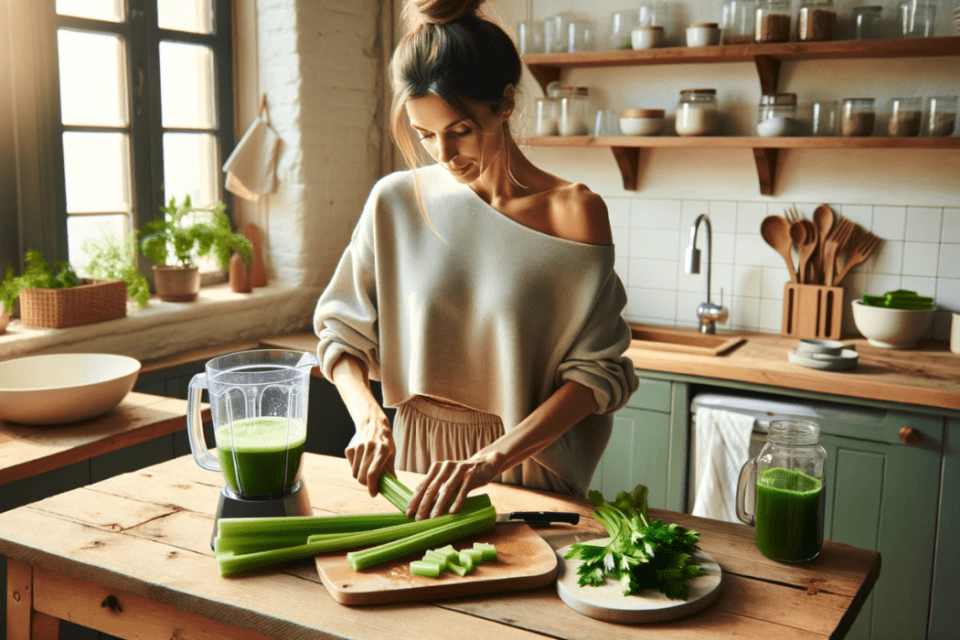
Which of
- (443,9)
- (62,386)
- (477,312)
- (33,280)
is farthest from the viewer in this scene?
(33,280)

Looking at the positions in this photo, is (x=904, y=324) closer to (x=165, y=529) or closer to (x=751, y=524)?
(x=751, y=524)

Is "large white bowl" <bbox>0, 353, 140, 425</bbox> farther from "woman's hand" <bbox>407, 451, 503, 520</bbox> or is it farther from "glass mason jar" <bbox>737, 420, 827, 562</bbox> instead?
"glass mason jar" <bbox>737, 420, 827, 562</bbox>

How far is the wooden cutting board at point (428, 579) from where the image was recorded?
1.11 m

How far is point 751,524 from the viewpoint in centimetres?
141

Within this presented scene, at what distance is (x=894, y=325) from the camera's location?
298 centimetres

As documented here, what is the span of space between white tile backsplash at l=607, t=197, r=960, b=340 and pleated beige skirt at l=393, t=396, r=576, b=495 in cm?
198

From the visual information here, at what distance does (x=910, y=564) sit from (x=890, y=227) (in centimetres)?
122

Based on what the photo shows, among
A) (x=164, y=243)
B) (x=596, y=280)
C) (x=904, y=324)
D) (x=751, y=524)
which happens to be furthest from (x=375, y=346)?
(x=904, y=324)

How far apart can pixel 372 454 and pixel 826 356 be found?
1834 millimetres

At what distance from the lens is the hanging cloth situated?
356 cm

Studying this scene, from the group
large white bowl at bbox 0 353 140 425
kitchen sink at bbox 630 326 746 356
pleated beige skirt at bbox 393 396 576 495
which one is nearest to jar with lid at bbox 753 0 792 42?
kitchen sink at bbox 630 326 746 356

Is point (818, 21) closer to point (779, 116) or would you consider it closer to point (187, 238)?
point (779, 116)

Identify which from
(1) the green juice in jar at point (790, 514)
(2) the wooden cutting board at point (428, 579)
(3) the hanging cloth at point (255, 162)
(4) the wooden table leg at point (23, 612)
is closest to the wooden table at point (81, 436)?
(4) the wooden table leg at point (23, 612)

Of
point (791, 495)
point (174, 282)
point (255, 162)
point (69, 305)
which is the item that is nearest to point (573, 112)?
point (255, 162)
